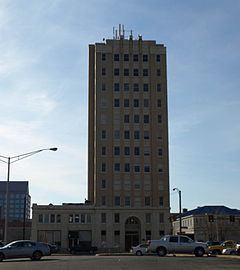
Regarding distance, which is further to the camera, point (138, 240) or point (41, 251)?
point (138, 240)

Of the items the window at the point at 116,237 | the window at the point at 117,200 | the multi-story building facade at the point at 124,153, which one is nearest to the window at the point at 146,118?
the multi-story building facade at the point at 124,153

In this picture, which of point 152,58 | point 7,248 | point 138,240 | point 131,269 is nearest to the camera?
point 131,269

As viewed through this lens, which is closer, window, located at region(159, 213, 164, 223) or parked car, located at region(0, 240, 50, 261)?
parked car, located at region(0, 240, 50, 261)

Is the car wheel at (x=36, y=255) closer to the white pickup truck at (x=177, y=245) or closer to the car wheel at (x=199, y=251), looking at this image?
the white pickup truck at (x=177, y=245)

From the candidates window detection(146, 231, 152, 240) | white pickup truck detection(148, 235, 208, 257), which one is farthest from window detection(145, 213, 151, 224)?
white pickup truck detection(148, 235, 208, 257)

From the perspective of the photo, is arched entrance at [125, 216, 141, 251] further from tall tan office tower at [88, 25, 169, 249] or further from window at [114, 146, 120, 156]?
window at [114, 146, 120, 156]

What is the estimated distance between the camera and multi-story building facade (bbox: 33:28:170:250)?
93.4 m

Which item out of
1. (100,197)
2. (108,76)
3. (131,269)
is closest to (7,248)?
(131,269)

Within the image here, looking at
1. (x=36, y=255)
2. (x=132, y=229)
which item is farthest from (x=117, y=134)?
(x=36, y=255)

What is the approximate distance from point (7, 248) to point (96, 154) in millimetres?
56839

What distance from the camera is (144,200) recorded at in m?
95.2

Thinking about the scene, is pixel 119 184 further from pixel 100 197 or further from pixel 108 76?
pixel 108 76

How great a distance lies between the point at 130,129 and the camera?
97.4m

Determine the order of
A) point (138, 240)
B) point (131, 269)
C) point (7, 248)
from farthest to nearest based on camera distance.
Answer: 1. point (138, 240)
2. point (7, 248)
3. point (131, 269)
